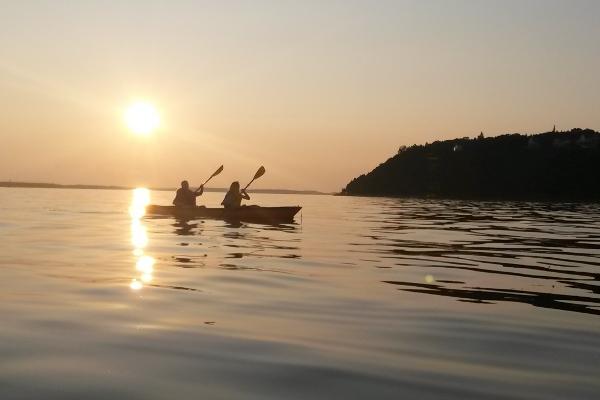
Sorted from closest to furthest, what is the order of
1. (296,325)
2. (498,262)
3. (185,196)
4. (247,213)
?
1. (296,325)
2. (498,262)
3. (247,213)
4. (185,196)

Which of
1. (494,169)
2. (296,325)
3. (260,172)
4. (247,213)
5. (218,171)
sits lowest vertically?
(296,325)

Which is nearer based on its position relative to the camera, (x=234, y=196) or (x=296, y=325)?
(x=296, y=325)

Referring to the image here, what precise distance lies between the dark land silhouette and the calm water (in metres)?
111

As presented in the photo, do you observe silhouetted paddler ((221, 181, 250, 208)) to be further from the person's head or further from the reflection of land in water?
the reflection of land in water

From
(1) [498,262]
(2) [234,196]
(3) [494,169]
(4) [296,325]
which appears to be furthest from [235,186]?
(3) [494,169]

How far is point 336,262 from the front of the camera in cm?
1358

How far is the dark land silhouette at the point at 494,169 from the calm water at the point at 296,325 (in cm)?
11137

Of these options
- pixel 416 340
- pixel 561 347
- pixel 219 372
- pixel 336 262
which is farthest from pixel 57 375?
pixel 336 262

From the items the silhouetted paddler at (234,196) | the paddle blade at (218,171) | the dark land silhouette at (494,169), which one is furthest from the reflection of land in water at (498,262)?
the dark land silhouette at (494,169)

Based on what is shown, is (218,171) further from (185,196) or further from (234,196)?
(234,196)

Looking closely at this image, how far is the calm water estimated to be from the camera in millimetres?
4883

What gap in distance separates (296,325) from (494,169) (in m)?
144

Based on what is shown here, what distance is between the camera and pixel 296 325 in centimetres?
709

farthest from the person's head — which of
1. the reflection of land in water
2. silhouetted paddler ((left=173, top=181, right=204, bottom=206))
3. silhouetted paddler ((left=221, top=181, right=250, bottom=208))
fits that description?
the reflection of land in water
